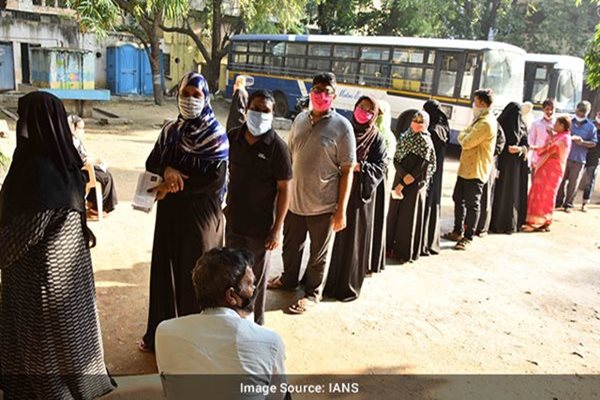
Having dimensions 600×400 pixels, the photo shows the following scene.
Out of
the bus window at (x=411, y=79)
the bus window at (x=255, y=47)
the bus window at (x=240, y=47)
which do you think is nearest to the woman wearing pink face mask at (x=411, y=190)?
the bus window at (x=411, y=79)

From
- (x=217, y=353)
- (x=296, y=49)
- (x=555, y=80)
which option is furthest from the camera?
(x=296, y=49)

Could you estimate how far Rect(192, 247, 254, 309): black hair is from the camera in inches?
67.2

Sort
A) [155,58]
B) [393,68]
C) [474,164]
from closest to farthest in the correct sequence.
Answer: [474,164] → [393,68] → [155,58]

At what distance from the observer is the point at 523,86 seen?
1313 centimetres

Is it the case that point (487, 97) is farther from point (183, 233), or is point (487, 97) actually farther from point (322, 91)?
point (183, 233)

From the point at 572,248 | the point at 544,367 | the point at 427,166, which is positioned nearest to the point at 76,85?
the point at 427,166

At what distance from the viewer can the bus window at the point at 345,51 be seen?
14.3 m

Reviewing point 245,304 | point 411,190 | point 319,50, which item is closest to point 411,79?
point 319,50

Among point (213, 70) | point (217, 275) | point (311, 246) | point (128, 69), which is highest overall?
point (213, 70)

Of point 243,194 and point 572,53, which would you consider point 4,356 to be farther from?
point 572,53

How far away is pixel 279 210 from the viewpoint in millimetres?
3080

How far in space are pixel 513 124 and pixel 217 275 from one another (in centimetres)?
501

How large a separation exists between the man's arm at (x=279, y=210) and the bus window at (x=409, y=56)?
10.8 metres

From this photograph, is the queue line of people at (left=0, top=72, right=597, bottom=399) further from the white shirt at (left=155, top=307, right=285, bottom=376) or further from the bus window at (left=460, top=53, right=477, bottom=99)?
the bus window at (left=460, top=53, right=477, bottom=99)
